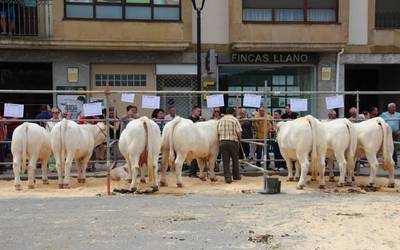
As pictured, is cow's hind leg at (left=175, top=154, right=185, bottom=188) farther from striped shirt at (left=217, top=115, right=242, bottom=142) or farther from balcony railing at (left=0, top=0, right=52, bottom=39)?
balcony railing at (left=0, top=0, right=52, bottom=39)

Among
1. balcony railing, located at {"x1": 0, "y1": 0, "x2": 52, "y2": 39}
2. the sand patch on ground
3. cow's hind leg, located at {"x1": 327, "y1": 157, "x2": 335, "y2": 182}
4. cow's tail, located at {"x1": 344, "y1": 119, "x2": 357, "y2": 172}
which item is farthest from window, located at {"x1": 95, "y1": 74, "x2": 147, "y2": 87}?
cow's tail, located at {"x1": 344, "y1": 119, "x2": 357, "y2": 172}

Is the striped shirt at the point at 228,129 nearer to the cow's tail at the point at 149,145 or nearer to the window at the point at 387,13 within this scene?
the cow's tail at the point at 149,145

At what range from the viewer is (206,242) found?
789 centimetres

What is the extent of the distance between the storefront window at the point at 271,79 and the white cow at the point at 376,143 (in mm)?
8812

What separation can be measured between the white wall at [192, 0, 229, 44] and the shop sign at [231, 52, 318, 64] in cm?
79

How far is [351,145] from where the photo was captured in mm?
13891

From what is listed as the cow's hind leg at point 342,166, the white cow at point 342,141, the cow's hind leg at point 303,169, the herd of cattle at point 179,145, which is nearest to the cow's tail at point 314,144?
the herd of cattle at point 179,145

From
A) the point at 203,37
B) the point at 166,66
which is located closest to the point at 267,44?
the point at 203,37

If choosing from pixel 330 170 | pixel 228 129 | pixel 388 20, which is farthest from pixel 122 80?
pixel 388 20

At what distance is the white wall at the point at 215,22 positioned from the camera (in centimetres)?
2192

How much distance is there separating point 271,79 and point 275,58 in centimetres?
113

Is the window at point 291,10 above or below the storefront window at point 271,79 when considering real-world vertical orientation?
above

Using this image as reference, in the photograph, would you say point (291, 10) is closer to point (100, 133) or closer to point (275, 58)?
point (275, 58)

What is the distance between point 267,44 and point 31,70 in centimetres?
888
